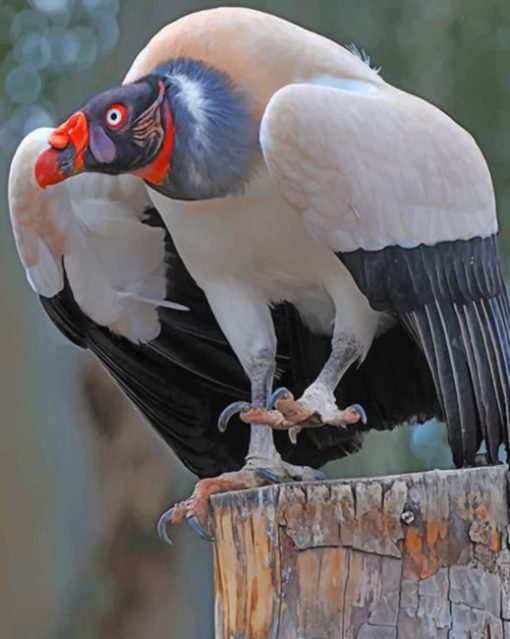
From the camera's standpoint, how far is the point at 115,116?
74.9 inches

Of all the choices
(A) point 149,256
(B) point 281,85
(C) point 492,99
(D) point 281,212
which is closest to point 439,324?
(D) point 281,212

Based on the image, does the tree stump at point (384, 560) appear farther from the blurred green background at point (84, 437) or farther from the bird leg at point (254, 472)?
the blurred green background at point (84, 437)

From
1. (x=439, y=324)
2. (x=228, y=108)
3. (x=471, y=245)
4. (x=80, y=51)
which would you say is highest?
(x=80, y=51)

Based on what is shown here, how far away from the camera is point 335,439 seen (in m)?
2.33

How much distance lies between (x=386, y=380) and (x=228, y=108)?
62 cm

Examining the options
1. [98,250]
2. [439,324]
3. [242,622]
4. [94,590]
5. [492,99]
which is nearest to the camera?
[242,622]

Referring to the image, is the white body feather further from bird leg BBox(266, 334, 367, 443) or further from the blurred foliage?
the blurred foliage

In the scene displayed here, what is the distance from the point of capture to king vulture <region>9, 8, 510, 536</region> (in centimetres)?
181

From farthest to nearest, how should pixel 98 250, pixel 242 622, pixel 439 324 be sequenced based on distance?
pixel 98 250 → pixel 439 324 → pixel 242 622

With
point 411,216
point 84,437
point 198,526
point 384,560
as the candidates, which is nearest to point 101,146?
point 411,216

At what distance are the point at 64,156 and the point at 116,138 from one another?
0.08m

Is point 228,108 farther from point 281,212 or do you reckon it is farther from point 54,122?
point 54,122

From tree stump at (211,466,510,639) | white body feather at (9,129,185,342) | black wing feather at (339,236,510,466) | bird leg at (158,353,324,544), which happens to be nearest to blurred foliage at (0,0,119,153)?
white body feather at (9,129,185,342)

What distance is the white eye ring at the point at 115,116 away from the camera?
190cm
